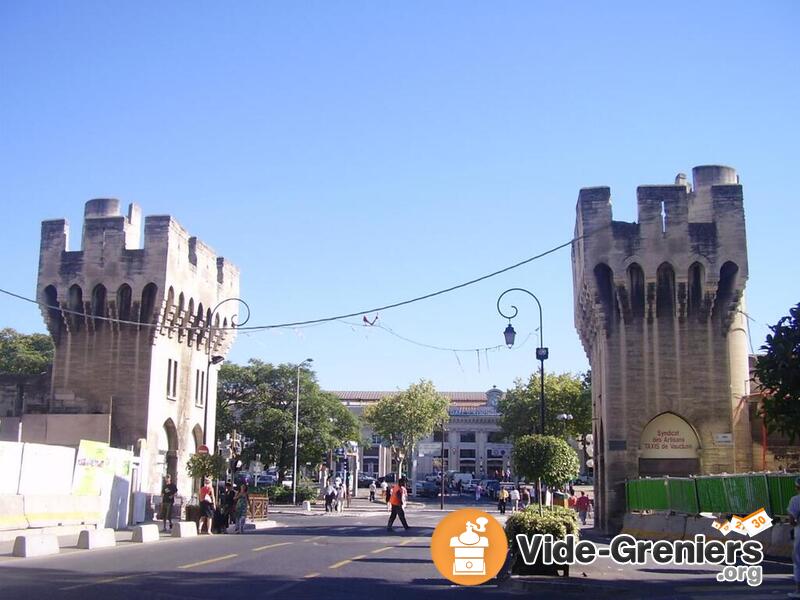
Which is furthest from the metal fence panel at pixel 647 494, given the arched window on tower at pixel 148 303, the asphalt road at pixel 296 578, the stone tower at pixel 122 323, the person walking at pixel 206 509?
the arched window on tower at pixel 148 303

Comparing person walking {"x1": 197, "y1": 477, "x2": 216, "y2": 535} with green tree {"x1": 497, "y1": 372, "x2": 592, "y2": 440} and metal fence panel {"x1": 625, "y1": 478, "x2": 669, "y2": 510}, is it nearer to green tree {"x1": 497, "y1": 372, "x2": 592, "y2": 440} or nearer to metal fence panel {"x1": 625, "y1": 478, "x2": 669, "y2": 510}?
metal fence panel {"x1": 625, "y1": 478, "x2": 669, "y2": 510}

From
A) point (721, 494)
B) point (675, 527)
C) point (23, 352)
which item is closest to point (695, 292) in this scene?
point (675, 527)

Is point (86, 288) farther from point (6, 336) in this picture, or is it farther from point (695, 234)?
point (6, 336)

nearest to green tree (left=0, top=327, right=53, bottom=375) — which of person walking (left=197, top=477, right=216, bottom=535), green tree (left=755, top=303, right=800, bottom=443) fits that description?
person walking (left=197, top=477, right=216, bottom=535)

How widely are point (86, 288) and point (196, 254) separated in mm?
5597

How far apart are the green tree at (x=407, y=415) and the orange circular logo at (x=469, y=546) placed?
63.7 metres

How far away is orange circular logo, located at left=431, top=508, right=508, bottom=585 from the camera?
488 inches

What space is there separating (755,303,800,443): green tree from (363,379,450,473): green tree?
6376 centimetres

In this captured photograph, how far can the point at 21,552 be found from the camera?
18.2 meters

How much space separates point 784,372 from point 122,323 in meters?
29.5

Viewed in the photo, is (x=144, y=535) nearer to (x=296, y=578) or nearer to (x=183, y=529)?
(x=183, y=529)

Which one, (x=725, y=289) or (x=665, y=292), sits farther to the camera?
(x=665, y=292)

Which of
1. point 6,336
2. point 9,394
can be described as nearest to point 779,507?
point 9,394

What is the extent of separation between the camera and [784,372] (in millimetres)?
14367
